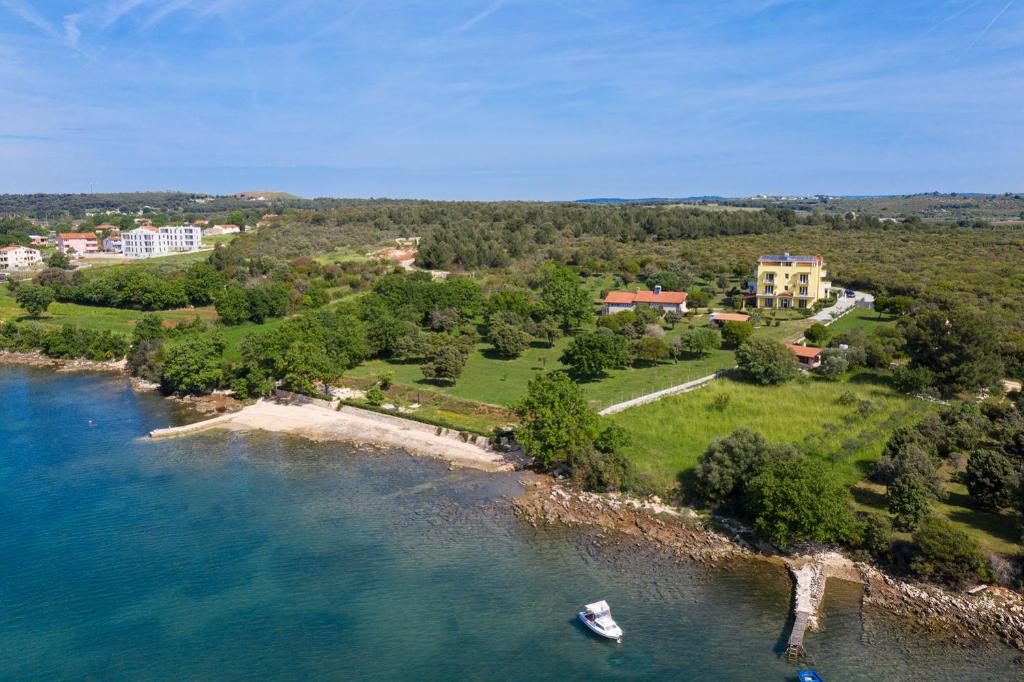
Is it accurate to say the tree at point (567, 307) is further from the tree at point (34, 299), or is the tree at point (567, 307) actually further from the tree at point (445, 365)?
the tree at point (34, 299)

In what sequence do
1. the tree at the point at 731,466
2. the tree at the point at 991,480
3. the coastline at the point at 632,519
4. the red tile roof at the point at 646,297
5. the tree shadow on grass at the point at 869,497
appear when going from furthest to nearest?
the red tile roof at the point at 646,297, the tree at the point at 731,466, the tree shadow on grass at the point at 869,497, the tree at the point at 991,480, the coastline at the point at 632,519

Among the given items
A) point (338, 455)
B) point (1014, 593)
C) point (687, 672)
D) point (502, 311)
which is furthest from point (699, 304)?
point (687, 672)

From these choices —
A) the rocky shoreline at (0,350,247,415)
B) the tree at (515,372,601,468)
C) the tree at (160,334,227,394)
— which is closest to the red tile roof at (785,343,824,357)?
the tree at (515,372,601,468)

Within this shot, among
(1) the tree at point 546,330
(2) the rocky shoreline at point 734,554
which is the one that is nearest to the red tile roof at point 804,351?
(1) the tree at point 546,330

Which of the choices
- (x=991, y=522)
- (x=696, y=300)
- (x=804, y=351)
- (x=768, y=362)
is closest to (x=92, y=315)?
(x=696, y=300)

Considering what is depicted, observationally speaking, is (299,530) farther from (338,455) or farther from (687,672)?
(687,672)

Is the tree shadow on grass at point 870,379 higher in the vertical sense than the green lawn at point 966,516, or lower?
higher

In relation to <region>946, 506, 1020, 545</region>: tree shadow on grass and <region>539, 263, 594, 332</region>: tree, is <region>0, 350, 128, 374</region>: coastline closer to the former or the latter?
<region>539, 263, 594, 332</region>: tree
